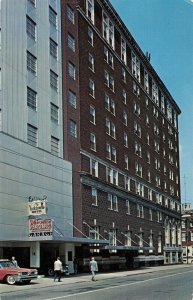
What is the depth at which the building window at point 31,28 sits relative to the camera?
4316cm

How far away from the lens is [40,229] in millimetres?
39281

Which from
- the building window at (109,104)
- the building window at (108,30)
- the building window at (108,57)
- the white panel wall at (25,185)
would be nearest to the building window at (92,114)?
the building window at (109,104)

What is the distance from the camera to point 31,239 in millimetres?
39750

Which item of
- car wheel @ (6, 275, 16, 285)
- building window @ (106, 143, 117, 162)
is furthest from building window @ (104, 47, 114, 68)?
car wheel @ (6, 275, 16, 285)

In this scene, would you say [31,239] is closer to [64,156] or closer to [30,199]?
[30,199]

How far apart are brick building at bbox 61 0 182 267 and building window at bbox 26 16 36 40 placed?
19.4 feet

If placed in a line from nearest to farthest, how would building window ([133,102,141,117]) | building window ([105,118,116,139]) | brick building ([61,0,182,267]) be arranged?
brick building ([61,0,182,267]) < building window ([105,118,116,139]) < building window ([133,102,141,117])

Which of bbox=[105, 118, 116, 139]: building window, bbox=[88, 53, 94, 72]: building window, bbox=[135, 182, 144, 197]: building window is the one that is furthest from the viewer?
bbox=[135, 182, 144, 197]: building window

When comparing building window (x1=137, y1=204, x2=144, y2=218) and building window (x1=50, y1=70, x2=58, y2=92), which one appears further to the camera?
building window (x1=137, y1=204, x2=144, y2=218)

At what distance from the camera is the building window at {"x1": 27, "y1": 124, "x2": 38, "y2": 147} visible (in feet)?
137

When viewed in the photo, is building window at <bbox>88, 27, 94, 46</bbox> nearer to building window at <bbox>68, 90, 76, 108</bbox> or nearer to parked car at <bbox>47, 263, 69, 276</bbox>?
building window at <bbox>68, 90, 76, 108</bbox>

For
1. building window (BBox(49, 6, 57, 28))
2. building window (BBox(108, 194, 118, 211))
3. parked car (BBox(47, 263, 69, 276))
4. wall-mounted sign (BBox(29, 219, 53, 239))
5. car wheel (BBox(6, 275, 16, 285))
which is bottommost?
parked car (BBox(47, 263, 69, 276))

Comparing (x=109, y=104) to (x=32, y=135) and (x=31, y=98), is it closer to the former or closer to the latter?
(x=31, y=98)

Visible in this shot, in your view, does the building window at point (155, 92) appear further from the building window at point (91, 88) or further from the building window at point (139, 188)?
the building window at point (91, 88)
